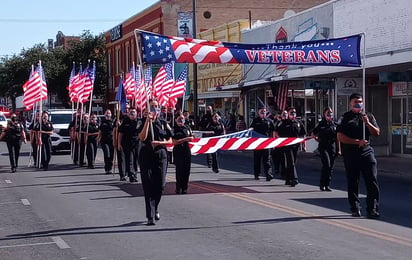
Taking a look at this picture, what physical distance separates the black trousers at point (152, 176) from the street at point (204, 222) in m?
0.36

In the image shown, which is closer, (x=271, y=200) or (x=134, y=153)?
(x=271, y=200)

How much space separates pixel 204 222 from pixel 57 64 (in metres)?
52.8

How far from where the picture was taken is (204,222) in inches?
446

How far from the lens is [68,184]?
58.5ft

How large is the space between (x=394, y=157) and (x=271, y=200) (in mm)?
13393

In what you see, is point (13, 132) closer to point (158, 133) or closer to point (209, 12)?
point (158, 133)

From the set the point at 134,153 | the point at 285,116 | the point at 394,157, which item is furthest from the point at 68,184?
the point at 394,157

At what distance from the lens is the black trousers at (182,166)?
1531cm

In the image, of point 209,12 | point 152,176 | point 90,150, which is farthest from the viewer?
point 209,12

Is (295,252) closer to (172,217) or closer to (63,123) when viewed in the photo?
(172,217)

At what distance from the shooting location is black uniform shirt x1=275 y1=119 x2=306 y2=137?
17.1m

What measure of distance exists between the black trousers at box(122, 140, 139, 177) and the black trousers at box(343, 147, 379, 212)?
7.57m

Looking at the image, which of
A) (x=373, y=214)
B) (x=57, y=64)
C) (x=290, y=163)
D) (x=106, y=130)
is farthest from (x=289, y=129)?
(x=57, y=64)

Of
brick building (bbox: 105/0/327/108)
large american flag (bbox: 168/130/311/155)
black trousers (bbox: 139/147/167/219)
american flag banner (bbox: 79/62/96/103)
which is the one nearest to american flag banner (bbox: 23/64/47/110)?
american flag banner (bbox: 79/62/96/103)
